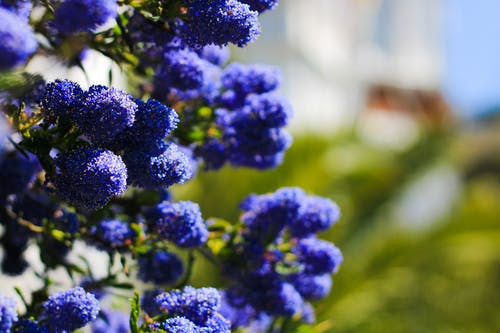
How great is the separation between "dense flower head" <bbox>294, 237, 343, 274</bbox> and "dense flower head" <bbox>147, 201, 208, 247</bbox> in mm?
340

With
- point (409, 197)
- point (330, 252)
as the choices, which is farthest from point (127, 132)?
point (409, 197)

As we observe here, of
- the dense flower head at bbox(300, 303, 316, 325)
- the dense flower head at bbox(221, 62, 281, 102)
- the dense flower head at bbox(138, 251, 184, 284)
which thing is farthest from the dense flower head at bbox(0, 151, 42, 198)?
the dense flower head at bbox(300, 303, 316, 325)

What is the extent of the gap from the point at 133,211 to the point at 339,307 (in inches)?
272

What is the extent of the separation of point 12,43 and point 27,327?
0.59 metres

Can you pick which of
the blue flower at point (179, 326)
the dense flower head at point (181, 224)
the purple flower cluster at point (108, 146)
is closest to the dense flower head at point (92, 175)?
the purple flower cluster at point (108, 146)

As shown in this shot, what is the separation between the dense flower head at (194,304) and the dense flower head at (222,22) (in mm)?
556

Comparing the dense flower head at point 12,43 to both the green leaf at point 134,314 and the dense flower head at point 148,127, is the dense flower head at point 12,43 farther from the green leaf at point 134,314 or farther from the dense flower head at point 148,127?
the green leaf at point 134,314

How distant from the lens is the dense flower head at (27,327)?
1.50 m

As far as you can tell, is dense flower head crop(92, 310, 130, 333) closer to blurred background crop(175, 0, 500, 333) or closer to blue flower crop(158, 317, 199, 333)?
blue flower crop(158, 317, 199, 333)

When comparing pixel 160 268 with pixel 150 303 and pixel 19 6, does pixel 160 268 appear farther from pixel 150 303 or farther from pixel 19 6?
pixel 19 6

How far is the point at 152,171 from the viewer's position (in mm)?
1639

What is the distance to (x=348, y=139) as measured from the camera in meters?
11.4

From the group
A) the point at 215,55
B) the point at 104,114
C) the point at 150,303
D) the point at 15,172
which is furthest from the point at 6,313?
the point at 215,55

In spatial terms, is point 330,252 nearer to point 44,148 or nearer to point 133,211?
point 133,211
